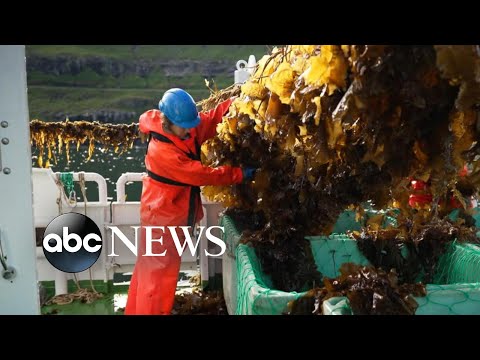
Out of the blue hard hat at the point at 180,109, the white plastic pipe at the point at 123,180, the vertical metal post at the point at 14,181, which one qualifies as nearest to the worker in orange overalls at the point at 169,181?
the blue hard hat at the point at 180,109

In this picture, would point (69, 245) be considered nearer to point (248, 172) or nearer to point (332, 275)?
point (248, 172)

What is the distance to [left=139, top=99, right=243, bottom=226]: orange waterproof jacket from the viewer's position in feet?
11.0

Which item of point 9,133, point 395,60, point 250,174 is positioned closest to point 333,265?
point 250,174

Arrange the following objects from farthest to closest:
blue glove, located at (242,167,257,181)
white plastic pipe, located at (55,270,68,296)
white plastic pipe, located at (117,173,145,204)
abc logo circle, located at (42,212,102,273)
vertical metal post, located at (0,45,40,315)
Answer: white plastic pipe, located at (117,173,145,204) → white plastic pipe, located at (55,270,68,296) → blue glove, located at (242,167,257,181) → abc logo circle, located at (42,212,102,273) → vertical metal post, located at (0,45,40,315)

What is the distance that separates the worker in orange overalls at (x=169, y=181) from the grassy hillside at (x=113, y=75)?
215 feet

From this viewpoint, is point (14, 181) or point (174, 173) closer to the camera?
point (14, 181)

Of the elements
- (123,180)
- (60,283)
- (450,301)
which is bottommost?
(60,283)

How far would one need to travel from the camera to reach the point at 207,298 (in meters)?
4.52

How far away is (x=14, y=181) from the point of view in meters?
1.38

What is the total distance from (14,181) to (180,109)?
83.1 inches

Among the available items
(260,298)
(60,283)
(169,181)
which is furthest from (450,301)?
(60,283)

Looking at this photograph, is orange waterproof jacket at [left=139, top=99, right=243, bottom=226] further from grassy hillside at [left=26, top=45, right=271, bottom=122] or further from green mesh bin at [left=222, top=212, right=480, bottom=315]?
grassy hillside at [left=26, top=45, right=271, bottom=122]

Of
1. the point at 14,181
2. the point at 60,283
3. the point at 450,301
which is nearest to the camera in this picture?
the point at 14,181

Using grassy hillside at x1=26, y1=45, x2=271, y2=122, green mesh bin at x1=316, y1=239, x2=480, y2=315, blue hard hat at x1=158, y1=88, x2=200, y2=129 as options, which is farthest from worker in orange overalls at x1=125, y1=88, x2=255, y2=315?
grassy hillside at x1=26, y1=45, x2=271, y2=122
